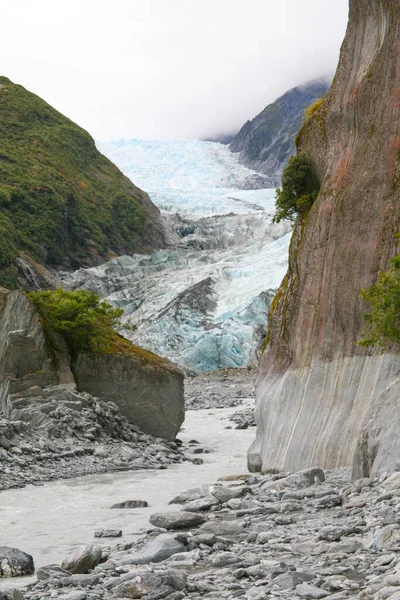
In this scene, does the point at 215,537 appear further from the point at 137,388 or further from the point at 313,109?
the point at 137,388

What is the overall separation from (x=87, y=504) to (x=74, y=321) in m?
12.6

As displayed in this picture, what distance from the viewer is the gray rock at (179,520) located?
1144 cm

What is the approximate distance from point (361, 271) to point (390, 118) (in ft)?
12.5

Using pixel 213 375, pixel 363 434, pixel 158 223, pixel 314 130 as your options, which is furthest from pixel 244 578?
pixel 158 223

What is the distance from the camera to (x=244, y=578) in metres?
7.54

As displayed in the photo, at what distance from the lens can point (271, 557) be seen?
826 cm

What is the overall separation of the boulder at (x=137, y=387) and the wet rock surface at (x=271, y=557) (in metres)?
14.7

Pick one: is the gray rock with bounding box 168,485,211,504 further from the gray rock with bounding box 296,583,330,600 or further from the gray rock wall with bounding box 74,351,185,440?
the gray rock wall with bounding box 74,351,185,440

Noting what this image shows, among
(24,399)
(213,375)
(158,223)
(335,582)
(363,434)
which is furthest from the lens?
(158,223)

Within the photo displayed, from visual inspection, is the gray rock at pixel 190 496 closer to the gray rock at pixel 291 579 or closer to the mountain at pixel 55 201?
the gray rock at pixel 291 579

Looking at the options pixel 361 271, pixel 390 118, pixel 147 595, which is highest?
pixel 390 118

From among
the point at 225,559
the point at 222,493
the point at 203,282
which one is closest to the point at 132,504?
the point at 222,493

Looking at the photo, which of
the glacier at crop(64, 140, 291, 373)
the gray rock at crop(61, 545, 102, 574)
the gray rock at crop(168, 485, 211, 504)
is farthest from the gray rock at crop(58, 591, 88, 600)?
the glacier at crop(64, 140, 291, 373)

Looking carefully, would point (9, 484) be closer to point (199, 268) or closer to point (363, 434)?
point (363, 434)
